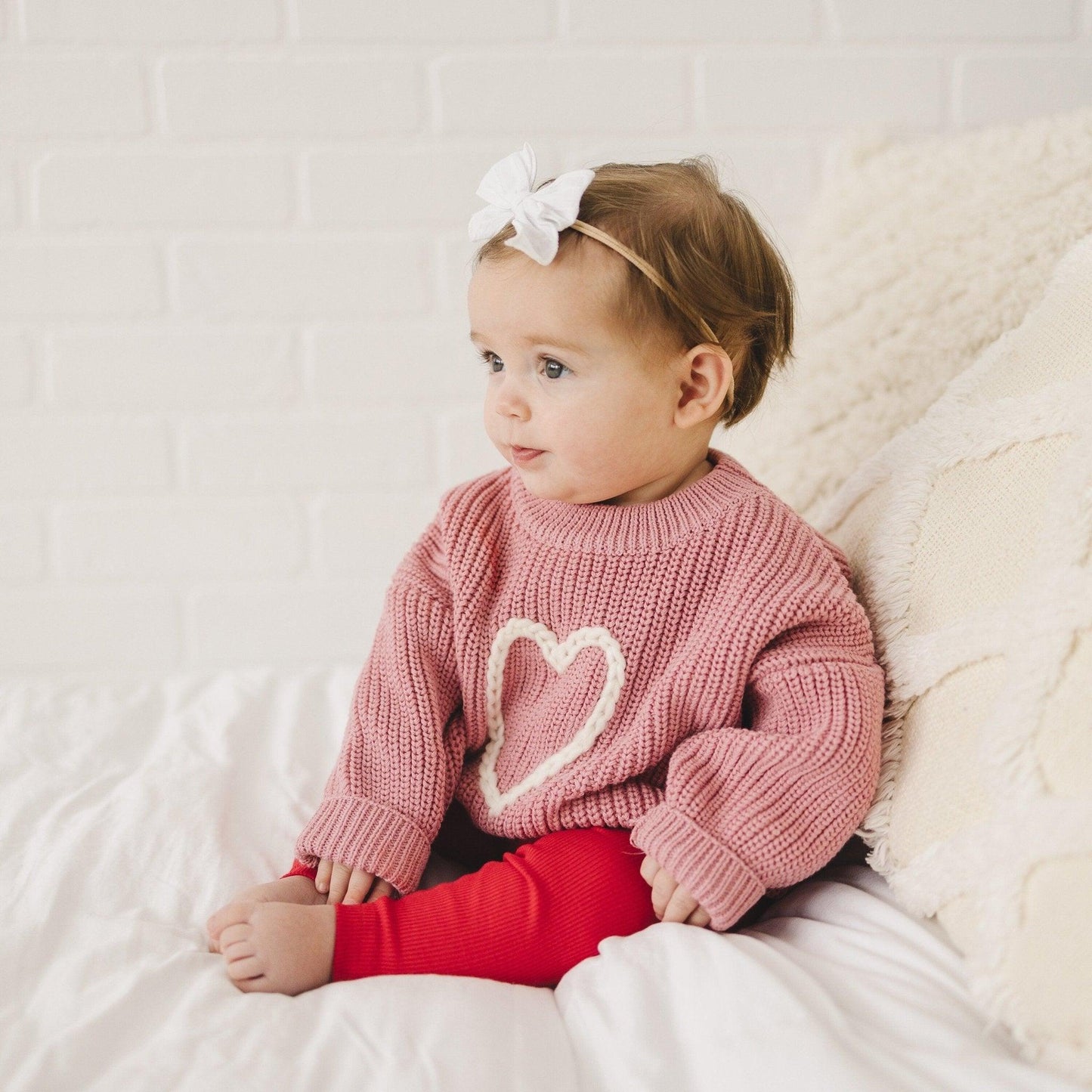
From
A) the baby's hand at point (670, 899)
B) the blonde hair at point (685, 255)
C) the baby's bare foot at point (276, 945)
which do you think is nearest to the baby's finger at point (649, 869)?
the baby's hand at point (670, 899)

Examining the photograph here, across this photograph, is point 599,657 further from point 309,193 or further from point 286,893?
point 309,193

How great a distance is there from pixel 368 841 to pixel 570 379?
0.41 meters

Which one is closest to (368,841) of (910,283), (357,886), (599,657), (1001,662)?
(357,886)

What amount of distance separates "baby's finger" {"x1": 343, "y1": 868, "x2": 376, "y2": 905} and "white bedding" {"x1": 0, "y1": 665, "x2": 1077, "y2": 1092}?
9 centimetres

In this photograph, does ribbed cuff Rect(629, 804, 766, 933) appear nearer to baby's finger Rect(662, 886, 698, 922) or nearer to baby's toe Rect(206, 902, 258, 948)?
baby's finger Rect(662, 886, 698, 922)

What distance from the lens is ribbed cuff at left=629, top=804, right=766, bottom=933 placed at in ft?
2.65

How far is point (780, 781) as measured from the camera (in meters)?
0.84

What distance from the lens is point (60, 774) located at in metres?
1.04

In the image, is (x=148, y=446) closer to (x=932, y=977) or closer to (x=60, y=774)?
(x=60, y=774)

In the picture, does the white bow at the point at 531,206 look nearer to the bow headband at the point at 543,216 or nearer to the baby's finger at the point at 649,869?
the bow headband at the point at 543,216

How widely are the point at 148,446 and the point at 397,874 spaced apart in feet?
2.77

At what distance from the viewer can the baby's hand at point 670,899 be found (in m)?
0.82

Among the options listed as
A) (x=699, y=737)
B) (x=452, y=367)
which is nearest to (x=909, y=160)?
(x=452, y=367)

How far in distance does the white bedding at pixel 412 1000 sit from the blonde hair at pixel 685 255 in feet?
1.51
